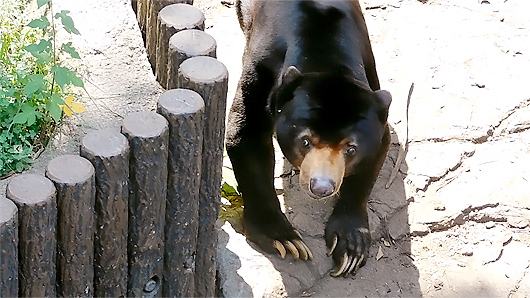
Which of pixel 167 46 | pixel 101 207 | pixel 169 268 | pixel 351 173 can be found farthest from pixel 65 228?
pixel 351 173

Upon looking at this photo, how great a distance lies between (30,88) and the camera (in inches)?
122

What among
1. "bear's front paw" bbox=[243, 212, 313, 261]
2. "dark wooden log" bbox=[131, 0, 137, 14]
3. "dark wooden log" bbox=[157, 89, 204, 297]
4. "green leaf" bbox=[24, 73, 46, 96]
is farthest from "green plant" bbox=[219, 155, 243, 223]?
"green leaf" bbox=[24, 73, 46, 96]

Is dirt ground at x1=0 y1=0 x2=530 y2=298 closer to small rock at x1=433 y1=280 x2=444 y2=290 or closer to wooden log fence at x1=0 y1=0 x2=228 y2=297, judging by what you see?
small rock at x1=433 y1=280 x2=444 y2=290

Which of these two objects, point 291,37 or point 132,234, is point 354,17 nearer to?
point 291,37

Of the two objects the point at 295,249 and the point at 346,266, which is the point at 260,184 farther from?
the point at 346,266

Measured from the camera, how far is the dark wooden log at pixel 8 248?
2.45 metres

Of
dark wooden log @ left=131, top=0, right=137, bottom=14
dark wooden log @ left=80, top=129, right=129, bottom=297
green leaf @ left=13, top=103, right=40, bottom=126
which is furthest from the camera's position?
dark wooden log @ left=131, top=0, right=137, bottom=14

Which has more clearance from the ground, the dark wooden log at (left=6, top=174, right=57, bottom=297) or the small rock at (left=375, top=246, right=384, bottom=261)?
the dark wooden log at (left=6, top=174, right=57, bottom=297)

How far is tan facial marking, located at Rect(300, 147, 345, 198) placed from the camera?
3.44 meters

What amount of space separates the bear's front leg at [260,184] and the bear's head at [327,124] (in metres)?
0.34

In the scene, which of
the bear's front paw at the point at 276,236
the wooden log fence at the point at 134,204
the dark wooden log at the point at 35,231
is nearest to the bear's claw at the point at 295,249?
the bear's front paw at the point at 276,236

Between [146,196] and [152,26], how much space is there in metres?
1.12

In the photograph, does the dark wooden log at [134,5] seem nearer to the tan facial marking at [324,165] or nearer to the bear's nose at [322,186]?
the tan facial marking at [324,165]

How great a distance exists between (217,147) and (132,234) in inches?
20.2
